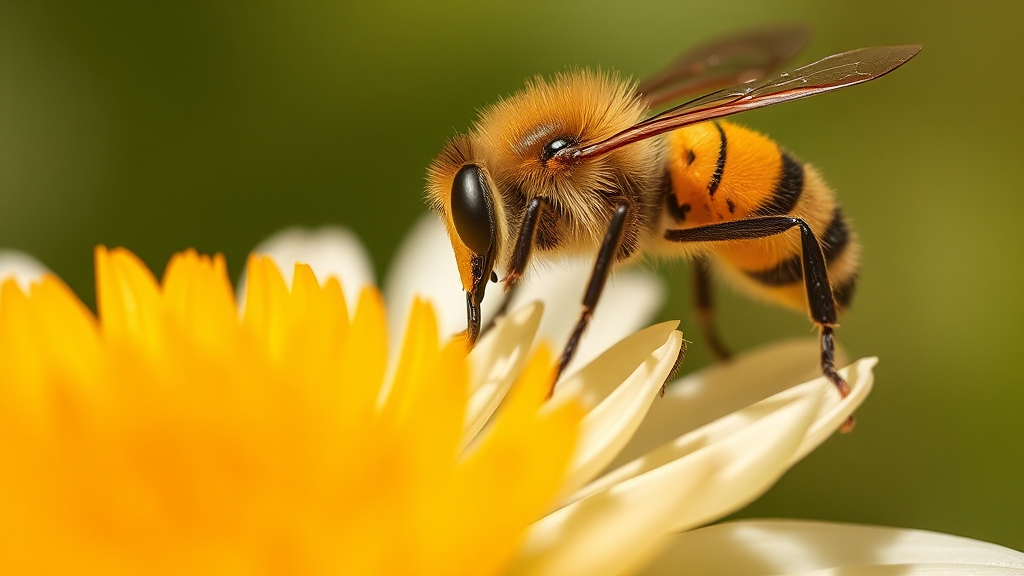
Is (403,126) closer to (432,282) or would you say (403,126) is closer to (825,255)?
(432,282)

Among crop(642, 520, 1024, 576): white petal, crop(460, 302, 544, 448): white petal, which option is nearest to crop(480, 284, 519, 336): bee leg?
crop(460, 302, 544, 448): white petal

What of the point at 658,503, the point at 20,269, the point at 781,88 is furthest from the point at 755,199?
the point at 20,269

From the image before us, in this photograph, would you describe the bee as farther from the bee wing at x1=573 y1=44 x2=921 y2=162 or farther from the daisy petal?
the daisy petal

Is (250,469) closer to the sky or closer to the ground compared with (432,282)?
closer to the ground

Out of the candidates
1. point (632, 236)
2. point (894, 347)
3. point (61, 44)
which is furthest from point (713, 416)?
point (61, 44)

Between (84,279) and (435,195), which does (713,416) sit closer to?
(435,195)

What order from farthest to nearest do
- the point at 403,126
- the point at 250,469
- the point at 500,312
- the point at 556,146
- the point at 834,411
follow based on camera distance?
1. the point at 403,126
2. the point at 500,312
3. the point at 556,146
4. the point at 834,411
5. the point at 250,469
